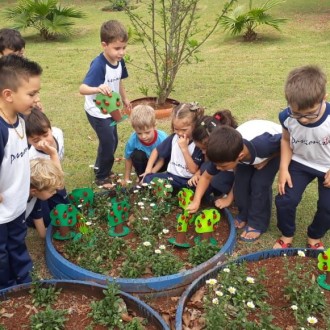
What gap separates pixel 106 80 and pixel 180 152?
1.03m

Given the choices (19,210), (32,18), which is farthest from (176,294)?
(32,18)

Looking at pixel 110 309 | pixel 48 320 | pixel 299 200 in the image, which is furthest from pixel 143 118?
pixel 48 320

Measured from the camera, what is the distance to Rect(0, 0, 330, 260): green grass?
5.22m

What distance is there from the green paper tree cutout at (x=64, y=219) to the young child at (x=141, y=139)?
981 millimetres

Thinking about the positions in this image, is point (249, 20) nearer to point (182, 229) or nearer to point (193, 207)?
point (193, 207)

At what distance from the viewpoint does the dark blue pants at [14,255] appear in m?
2.90

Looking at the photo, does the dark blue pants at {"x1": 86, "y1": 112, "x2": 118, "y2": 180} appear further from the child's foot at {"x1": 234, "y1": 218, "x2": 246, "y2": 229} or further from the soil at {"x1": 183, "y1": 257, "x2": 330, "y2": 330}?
the soil at {"x1": 183, "y1": 257, "x2": 330, "y2": 330}

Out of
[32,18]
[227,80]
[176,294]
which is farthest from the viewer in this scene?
[32,18]

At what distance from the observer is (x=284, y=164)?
335cm

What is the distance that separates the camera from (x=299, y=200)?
3.41m

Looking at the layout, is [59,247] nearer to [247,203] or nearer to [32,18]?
[247,203]

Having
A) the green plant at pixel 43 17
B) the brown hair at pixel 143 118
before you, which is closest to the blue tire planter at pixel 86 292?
the brown hair at pixel 143 118

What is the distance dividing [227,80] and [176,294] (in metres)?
5.70

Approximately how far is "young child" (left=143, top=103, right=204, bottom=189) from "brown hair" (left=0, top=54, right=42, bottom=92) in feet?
4.64
